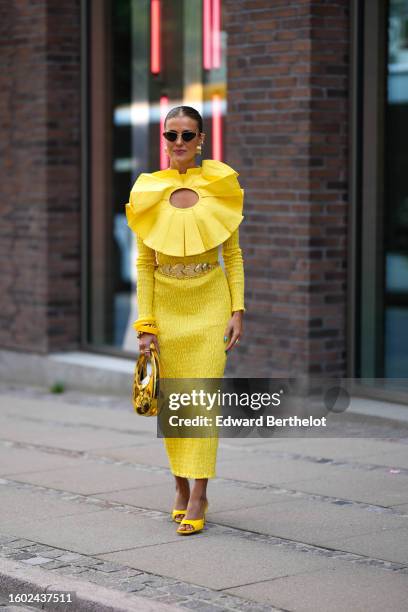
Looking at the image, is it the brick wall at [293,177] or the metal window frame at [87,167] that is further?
the metal window frame at [87,167]

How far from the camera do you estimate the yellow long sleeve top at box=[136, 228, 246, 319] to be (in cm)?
697

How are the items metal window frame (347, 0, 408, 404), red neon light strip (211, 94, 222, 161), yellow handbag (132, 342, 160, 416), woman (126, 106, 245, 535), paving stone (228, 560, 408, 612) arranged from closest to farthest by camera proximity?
paving stone (228, 560, 408, 612) < yellow handbag (132, 342, 160, 416) < woman (126, 106, 245, 535) < metal window frame (347, 0, 408, 404) < red neon light strip (211, 94, 222, 161)

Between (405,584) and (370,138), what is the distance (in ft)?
17.1

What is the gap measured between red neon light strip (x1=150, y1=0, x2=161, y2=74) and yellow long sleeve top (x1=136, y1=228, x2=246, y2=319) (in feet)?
18.3

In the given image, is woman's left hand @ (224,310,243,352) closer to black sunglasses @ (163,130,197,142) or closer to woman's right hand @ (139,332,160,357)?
woman's right hand @ (139,332,160,357)

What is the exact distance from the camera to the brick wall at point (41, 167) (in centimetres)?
1284

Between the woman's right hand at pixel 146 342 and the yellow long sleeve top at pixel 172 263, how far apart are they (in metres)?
0.10

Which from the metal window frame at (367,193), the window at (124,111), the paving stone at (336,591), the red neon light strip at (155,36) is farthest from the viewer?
the red neon light strip at (155,36)

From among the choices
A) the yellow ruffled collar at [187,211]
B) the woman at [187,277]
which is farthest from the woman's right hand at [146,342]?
the yellow ruffled collar at [187,211]

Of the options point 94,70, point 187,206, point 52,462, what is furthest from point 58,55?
point 187,206

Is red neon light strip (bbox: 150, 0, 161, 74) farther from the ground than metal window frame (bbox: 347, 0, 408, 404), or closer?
farther from the ground

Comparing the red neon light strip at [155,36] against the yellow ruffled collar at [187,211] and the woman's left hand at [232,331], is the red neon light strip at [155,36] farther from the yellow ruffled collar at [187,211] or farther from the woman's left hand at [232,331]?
the woman's left hand at [232,331]

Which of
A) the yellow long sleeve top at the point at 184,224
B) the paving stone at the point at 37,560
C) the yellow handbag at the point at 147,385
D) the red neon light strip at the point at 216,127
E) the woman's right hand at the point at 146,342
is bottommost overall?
the paving stone at the point at 37,560

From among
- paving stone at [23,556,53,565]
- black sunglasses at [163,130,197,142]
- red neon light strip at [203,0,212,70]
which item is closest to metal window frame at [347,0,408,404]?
red neon light strip at [203,0,212,70]
